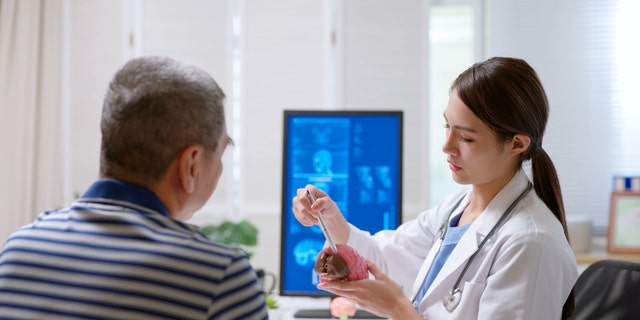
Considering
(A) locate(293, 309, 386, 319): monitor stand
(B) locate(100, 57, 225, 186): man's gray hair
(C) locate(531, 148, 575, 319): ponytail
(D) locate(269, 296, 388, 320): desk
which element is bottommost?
(D) locate(269, 296, 388, 320): desk

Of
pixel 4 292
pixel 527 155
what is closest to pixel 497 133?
pixel 527 155

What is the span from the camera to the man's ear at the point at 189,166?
3.12ft

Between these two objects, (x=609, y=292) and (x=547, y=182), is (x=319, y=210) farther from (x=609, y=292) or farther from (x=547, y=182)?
(x=609, y=292)

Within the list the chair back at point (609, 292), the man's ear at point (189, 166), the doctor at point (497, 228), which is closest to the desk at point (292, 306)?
the doctor at point (497, 228)

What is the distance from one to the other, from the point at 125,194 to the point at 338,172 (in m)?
1.52

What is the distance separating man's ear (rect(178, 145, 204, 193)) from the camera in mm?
950

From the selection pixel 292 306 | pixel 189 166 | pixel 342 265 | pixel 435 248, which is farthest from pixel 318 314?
pixel 189 166

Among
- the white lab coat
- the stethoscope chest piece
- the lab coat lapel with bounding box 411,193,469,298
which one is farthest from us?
the lab coat lapel with bounding box 411,193,469,298

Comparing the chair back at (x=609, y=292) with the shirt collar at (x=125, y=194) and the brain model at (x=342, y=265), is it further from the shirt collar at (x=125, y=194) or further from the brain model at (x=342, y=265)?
the shirt collar at (x=125, y=194)

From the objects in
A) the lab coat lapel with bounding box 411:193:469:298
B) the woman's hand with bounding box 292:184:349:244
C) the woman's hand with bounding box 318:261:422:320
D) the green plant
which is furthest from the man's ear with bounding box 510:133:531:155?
the green plant

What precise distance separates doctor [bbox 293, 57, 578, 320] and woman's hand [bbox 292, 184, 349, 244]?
0.82 feet

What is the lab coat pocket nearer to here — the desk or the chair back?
the chair back

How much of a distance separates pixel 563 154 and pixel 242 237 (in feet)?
5.53

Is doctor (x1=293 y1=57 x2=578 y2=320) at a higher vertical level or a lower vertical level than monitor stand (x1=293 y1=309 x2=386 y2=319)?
higher
